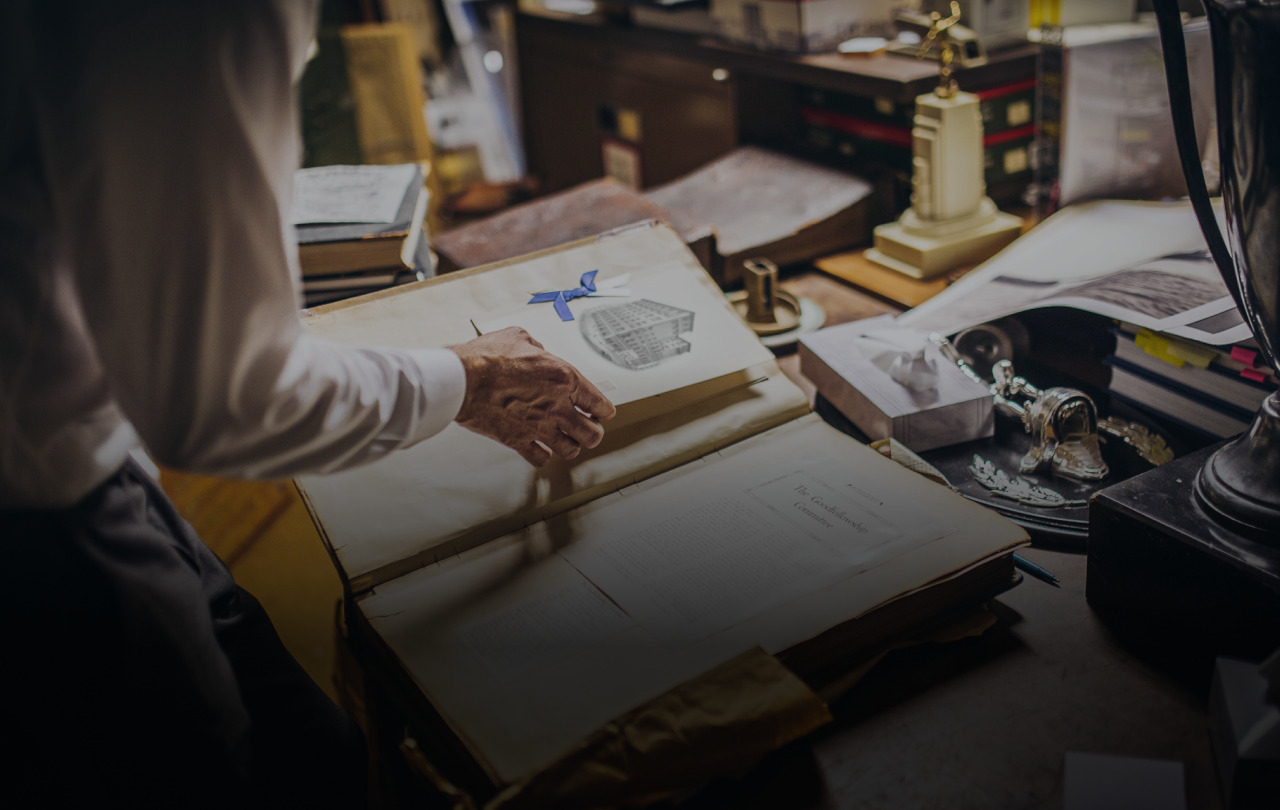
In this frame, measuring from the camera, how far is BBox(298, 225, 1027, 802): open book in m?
0.58

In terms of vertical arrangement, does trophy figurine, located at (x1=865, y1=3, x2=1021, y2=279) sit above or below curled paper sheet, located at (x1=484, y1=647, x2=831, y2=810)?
above

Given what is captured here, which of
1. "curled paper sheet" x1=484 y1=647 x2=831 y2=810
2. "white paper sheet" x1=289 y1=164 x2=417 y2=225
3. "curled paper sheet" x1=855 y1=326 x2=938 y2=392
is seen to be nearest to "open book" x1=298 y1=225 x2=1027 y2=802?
"curled paper sheet" x1=484 y1=647 x2=831 y2=810

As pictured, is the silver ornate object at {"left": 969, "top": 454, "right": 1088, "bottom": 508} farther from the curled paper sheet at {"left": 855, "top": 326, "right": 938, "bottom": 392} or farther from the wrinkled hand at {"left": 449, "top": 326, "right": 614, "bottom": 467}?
the wrinkled hand at {"left": 449, "top": 326, "right": 614, "bottom": 467}

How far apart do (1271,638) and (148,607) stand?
2.48 feet

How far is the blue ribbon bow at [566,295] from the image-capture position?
3.15 ft

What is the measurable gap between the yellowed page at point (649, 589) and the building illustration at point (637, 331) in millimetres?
134

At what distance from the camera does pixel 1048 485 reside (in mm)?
859

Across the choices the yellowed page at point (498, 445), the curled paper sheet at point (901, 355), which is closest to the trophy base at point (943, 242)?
→ the curled paper sheet at point (901, 355)

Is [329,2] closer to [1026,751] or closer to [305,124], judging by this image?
[305,124]

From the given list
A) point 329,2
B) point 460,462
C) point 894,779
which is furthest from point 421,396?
point 329,2

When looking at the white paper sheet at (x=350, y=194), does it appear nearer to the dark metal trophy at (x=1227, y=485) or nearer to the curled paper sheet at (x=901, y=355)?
the curled paper sheet at (x=901, y=355)

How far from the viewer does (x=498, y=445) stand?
2.73 ft

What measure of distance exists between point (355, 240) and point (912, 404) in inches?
26.6

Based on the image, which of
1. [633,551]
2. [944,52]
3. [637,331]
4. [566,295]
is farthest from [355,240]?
[944,52]
